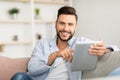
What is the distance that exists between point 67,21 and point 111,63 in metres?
0.58

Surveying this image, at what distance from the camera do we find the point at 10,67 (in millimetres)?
1807

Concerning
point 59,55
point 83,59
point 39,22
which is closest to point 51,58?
point 59,55

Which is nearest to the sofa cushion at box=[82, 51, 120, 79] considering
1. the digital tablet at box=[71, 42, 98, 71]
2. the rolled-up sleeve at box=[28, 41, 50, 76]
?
the digital tablet at box=[71, 42, 98, 71]

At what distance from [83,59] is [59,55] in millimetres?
192

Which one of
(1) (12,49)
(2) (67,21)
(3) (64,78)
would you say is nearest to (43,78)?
(3) (64,78)

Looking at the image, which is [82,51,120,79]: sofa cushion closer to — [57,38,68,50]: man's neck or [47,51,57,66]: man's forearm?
[47,51,57,66]: man's forearm

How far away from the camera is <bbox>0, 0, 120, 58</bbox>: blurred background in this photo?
3.54 metres

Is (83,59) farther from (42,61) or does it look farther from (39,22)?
(39,22)

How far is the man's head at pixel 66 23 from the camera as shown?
171 cm

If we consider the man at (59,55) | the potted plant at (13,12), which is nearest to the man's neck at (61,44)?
the man at (59,55)

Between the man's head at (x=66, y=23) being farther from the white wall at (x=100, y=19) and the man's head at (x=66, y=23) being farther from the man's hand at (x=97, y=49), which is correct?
the white wall at (x=100, y=19)

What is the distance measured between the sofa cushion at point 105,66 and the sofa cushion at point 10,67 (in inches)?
26.5

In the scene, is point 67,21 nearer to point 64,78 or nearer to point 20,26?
point 64,78

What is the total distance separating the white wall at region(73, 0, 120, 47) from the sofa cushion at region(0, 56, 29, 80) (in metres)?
1.90
